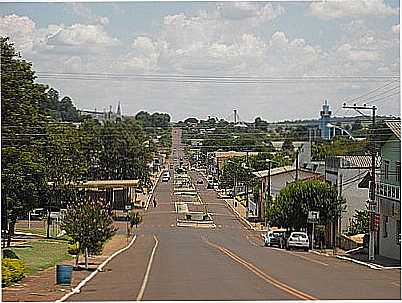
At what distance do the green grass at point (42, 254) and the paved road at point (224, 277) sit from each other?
8.10ft

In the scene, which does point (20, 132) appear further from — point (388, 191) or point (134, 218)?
point (134, 218)

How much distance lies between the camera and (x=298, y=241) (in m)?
48.8

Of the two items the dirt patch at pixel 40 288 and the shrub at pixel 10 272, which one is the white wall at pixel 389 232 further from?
the shrub at pixel 10 272

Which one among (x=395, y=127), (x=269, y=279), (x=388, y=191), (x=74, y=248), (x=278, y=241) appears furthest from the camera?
(x=278, y=241)

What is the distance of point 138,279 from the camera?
2700 centimetres

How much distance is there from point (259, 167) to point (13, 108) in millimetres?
49023

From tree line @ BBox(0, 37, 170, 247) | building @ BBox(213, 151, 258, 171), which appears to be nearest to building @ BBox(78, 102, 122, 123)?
tree line @ BBox(0, 37, 170, 247)

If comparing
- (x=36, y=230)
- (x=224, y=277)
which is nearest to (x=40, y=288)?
(x=224, y=277)

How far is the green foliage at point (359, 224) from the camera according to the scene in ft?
169

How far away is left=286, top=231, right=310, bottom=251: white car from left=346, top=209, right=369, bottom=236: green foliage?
398 cm

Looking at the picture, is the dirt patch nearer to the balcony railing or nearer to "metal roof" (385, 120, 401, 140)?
the balcony railing

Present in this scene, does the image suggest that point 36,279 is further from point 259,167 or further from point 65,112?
point 259,167

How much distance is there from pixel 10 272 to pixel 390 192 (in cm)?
2288

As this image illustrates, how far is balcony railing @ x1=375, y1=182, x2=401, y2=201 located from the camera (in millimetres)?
41500
